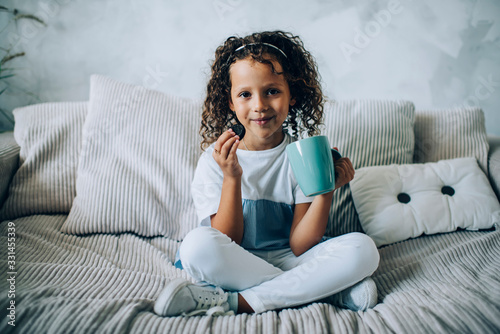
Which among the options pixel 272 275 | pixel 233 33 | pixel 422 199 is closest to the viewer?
pixel 272 275

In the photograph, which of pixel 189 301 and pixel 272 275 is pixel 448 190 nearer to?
pixel 272 275

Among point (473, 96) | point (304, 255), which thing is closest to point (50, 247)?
point (304, 255)

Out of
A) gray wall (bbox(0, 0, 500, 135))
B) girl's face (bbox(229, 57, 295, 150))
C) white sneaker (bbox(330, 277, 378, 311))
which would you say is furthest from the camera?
gray wall (bbox(0, 0, 500, 135))

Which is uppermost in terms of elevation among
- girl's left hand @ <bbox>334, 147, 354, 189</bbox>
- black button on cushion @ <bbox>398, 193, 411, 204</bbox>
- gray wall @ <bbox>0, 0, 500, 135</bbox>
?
gray wall @ <bbox>0, 0, 500, 135</bbox>

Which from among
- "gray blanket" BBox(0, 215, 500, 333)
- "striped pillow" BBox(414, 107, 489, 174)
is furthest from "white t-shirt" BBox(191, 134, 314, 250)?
"striped pillow" BBox(414, 107, 489, 174)

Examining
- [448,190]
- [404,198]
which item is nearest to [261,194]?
[404,198]

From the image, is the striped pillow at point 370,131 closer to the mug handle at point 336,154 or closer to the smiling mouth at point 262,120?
the mug handle at point 336,154

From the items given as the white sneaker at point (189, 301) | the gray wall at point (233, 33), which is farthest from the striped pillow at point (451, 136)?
the white sneaker at point (189, 301)

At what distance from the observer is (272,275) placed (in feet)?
2.42

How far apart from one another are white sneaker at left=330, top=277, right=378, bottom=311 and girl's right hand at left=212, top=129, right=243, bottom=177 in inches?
14.8

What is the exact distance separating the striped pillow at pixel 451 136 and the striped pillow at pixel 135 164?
84 centimetres

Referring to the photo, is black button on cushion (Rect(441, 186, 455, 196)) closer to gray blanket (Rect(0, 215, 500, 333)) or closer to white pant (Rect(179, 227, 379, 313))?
gray blanket (Rect(0, 215, 500, 333))

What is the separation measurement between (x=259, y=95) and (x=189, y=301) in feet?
1.62

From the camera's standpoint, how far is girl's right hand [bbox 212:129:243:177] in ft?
2.50
